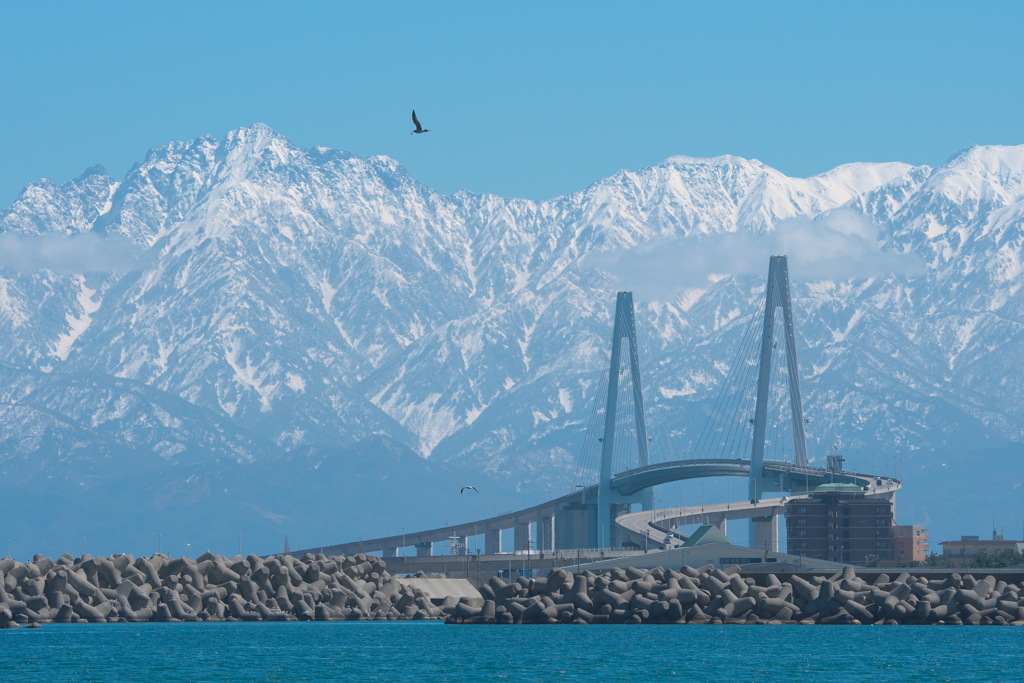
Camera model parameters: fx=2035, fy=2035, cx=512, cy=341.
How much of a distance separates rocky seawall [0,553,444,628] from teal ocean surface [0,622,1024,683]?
1529mm

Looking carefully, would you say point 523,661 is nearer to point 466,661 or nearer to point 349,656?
point 466,661

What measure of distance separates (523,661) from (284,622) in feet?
103

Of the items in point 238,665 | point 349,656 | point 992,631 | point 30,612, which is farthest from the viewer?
point 30,612

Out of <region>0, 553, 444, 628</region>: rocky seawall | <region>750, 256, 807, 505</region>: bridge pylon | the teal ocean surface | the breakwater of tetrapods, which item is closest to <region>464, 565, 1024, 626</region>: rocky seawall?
the breakwater of tetrapods

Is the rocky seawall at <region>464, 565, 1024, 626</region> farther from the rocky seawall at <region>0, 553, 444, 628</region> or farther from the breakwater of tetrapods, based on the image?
the rocky seawall at <region>0, 553, 444, 628</region>

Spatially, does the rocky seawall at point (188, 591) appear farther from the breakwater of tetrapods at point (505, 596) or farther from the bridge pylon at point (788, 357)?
Answer: the bridge pylon at point (788, 357)

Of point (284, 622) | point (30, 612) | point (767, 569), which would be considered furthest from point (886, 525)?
point (30, 612)

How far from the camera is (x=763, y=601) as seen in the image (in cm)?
9494

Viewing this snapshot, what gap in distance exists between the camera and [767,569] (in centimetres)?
13388

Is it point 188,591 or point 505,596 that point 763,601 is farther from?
point 188,591

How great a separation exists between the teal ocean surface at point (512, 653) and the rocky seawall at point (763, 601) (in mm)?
799

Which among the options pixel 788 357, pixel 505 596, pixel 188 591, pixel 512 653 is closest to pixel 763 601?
pixel 505 596

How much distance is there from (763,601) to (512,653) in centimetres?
1760

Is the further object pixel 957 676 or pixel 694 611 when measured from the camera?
pixel 694 611
